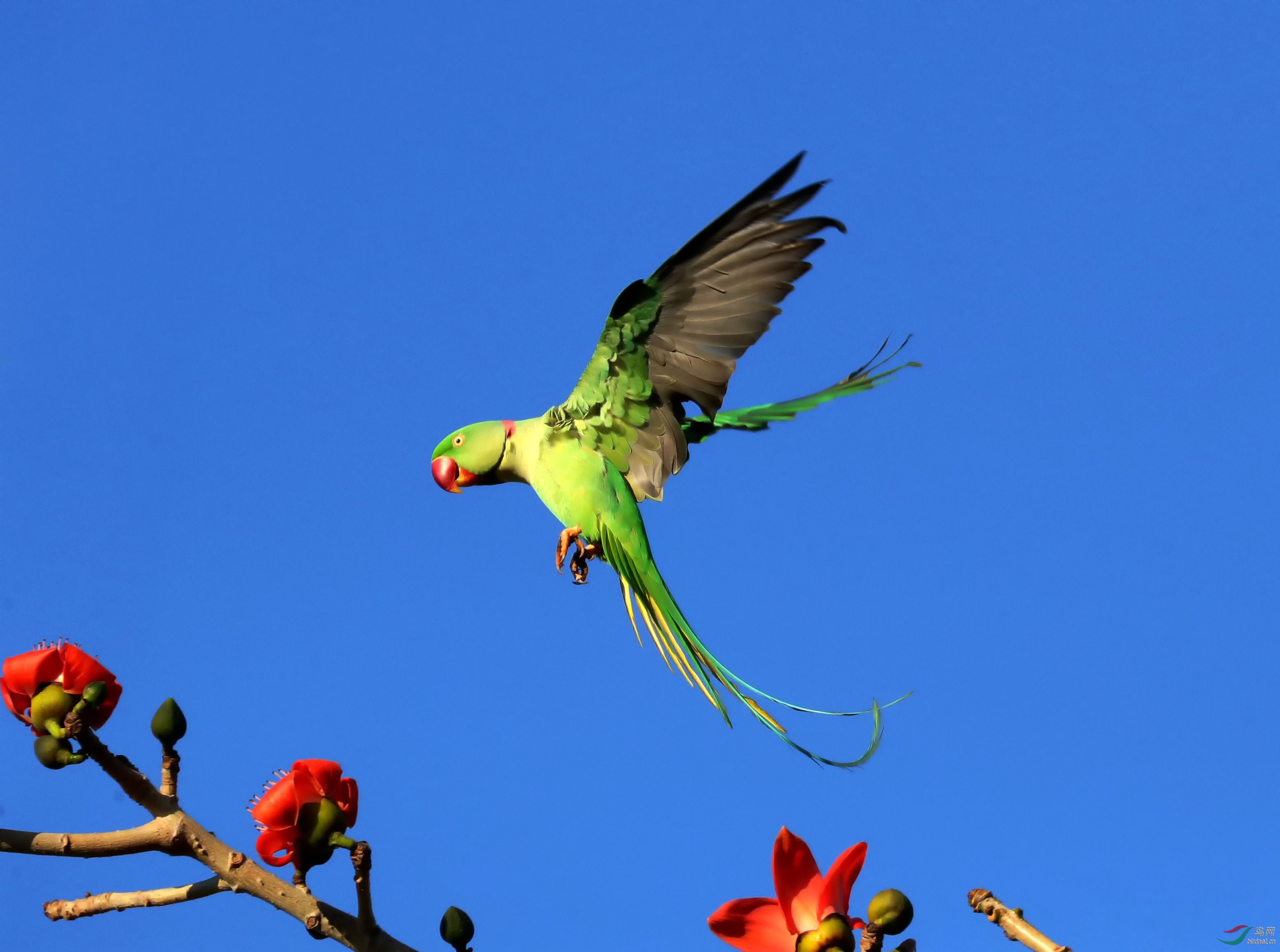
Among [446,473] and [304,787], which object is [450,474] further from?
[304,787]

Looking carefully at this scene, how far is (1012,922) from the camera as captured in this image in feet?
6.95

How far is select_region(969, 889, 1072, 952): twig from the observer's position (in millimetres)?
2061

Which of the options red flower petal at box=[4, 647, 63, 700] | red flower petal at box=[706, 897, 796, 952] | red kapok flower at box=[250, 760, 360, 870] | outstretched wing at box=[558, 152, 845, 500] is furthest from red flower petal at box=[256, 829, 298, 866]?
outstretched wing at box=[558, 152, 845, 500]

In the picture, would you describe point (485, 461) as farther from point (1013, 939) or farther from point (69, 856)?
point (1013, 939)

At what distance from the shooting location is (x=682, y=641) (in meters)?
3.64

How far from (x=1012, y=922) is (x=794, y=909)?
0.40 metres

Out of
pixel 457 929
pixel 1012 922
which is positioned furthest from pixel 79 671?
pixel 1012 922

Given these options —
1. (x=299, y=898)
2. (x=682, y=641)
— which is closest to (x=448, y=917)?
(x=299, y=898)

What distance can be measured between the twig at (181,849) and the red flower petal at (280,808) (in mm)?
85

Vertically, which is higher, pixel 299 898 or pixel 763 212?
pixel 763 212

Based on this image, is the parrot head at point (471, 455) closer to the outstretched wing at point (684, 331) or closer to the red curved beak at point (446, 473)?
the red curved beak at point (446, 473)

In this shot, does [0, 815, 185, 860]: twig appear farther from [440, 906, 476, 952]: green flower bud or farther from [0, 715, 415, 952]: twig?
[440, 906, 476, 952]: green flower bud

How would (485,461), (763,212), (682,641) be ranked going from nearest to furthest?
(763,212), (682,641), (485,461)

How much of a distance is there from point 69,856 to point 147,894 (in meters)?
0.18
